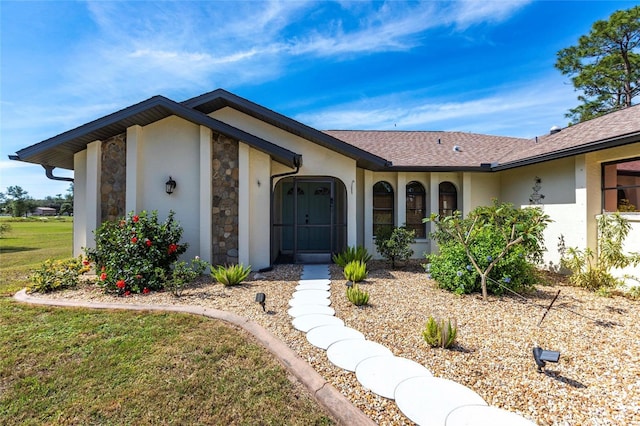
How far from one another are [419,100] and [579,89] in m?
12.9

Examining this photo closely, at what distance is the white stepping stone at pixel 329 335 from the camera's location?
3958mm

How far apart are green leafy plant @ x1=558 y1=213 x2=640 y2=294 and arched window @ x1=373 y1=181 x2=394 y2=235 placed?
5.42 metres

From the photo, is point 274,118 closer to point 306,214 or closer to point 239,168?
point 239,168

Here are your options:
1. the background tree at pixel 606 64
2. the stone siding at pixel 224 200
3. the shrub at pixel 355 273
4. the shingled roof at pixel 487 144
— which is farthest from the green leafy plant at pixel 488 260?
the background tree at pixel 606 64

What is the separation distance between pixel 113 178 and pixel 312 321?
6.77 metres

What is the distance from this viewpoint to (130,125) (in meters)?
7.57

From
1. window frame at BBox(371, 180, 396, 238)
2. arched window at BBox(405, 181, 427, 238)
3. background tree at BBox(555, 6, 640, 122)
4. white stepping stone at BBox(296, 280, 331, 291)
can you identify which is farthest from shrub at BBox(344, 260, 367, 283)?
background tree at BBox(555, 6, 640, 122)

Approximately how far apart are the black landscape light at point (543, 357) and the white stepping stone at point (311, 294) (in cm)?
358

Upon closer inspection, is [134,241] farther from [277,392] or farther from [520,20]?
[520,20]

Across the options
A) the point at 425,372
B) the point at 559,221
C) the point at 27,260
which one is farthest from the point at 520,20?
the point at 27,260

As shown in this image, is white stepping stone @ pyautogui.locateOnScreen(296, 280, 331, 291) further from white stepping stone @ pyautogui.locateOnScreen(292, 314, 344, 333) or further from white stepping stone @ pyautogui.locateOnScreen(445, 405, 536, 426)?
white stepping stone @ pyautogui.locateOnScreen(445, 405, 536, 426)

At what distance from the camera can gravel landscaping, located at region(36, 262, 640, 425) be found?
A: 9.01ft

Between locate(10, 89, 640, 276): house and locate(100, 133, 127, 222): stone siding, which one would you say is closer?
locate(10, 89, 640, 276): house

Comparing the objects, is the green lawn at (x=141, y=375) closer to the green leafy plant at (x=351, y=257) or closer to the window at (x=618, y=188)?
the green leafy plant at (x=351, y=257)
